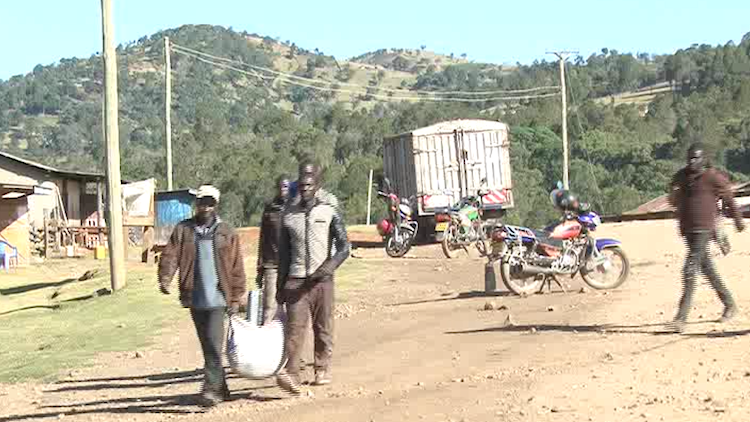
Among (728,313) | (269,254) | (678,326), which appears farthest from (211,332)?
(728,313)

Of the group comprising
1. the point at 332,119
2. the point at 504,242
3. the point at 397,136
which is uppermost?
the point at 332,119

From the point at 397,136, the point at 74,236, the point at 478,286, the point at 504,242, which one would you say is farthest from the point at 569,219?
the point at 74,236

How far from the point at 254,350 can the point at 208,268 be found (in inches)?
28.1

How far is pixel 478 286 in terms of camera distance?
20266 millimetres

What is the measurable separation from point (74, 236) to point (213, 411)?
110 feet

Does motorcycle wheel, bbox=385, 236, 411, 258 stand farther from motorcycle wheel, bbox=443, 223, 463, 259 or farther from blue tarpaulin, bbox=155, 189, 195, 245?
blue tarpaulin, bbox=155, 189, 195, 245

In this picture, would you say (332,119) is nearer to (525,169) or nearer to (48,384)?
(525,169)

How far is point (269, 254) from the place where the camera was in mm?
12008

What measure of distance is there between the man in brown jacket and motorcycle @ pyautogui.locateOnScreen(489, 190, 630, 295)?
7599 mm

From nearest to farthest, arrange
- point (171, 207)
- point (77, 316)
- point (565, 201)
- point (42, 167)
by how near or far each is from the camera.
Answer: point (565, 201)
point (77, 316)
point (171, 207)
point (42, 167)

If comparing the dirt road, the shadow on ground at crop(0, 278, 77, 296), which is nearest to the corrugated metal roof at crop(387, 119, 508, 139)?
the shadow on ground at crop(0, 278, 77, 296)

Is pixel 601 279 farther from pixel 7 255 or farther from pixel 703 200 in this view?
pixel 7 255

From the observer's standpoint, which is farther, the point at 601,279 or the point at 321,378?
the point at 601,279

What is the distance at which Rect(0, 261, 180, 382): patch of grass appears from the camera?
15703 mm
